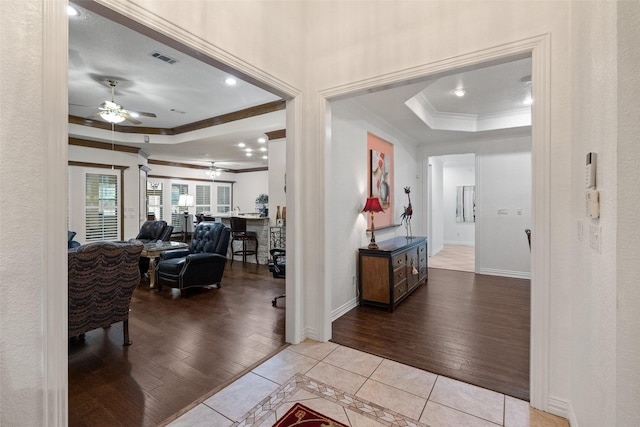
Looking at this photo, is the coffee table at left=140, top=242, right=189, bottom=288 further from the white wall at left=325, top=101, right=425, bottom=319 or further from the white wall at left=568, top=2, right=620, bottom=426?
the white wall at left=568, top=2, right=620, bottom=426

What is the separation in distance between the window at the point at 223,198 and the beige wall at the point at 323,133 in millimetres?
11399

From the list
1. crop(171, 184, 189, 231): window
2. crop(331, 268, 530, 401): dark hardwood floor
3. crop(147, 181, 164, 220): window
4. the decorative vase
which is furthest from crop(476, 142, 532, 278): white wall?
crop(147, 181, 164, 220): window

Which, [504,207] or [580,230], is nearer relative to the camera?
[580,230]

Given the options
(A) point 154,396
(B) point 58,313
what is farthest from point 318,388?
(B) point 58,313

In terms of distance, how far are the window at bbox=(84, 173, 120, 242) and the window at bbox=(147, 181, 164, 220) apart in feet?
10.7

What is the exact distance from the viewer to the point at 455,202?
987 cm

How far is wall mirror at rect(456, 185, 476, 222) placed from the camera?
962cm

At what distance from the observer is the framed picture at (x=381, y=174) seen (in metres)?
4.47

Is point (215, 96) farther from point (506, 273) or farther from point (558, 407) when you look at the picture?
point (506, 273)

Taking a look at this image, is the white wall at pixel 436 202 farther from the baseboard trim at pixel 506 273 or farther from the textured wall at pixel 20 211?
the textured wall at pixel 20 211

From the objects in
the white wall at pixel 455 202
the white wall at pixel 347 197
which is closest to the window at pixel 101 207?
the white wall at pixel 347 197

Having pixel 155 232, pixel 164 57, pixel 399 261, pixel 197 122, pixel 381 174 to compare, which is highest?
pixel 197 122

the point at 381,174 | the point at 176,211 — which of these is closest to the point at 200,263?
the point at 381,174

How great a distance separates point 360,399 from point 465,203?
29.8 ft
